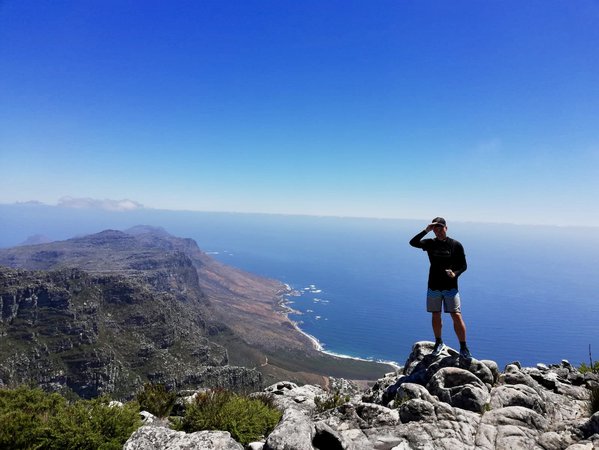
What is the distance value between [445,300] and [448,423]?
403 centimetres

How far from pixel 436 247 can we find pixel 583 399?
238 inches

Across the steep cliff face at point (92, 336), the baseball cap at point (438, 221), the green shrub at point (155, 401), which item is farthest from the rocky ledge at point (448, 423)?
the steep cliff face at point (92, 336)

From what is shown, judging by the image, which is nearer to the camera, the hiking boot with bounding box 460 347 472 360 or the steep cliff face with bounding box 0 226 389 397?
the hiking boot with bounding box 460 347 472 360

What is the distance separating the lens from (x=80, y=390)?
105750mm

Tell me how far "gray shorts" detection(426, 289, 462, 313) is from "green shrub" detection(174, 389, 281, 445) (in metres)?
5.83

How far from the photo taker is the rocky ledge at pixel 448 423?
260 inches

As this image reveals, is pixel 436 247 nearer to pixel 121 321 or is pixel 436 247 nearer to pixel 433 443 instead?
pixel 433 443

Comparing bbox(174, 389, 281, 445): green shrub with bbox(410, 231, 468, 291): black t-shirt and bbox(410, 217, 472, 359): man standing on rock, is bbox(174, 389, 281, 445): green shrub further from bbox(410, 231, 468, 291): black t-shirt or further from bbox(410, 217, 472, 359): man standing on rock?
bbox(410, 231, 468, 291): black t-shirt

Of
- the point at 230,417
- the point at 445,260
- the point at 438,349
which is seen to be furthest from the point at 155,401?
the point at 445,260

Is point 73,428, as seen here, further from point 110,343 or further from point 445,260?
point 110,343

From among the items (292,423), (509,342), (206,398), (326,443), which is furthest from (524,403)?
(509,342)

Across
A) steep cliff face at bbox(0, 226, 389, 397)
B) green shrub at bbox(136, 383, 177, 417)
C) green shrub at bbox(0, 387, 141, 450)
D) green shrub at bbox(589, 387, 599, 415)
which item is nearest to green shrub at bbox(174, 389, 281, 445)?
green shrub at bbox(0, 387, 141, 450)

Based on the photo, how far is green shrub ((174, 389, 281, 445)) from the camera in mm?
8000

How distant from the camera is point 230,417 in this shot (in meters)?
8.25
